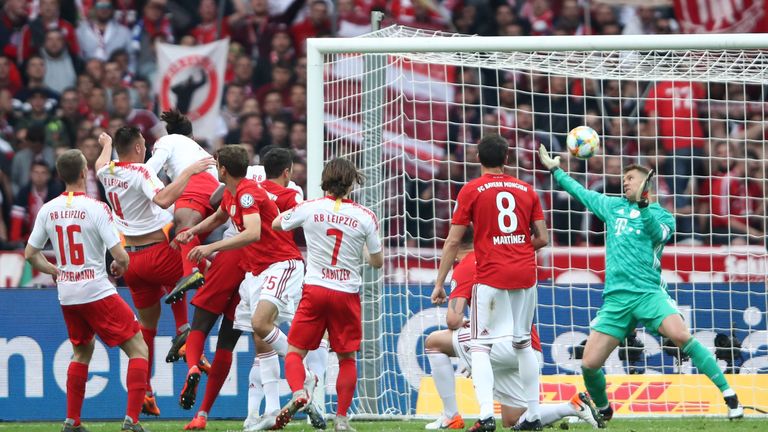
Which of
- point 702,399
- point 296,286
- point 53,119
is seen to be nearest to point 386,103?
point 296,286

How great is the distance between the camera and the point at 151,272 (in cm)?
1017

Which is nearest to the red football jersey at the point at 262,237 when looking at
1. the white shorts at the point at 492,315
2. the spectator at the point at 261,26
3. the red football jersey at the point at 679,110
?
the white shorts at the point at 492,315

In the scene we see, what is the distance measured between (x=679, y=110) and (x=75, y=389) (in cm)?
806

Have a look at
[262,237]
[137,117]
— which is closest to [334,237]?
[262,237]

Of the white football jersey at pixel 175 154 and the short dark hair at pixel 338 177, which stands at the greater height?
the white football jersey at pixel 175 154

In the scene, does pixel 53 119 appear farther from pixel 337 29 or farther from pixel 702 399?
pixel 702 399

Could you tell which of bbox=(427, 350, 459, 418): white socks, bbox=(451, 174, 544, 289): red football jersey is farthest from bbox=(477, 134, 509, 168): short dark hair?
bbox=(427, 350, 459, 418): white socks

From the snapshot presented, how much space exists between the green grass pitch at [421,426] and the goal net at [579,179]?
0.85 metres

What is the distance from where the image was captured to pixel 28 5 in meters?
16.0

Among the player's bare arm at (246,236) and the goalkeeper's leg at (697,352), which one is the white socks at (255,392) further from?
the goalkeeper's leg at (697,352)

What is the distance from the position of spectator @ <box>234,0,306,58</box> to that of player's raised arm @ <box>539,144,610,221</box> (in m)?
7.27

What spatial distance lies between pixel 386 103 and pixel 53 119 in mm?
5381

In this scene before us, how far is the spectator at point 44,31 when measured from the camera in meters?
15.8

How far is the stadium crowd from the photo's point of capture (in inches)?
531
